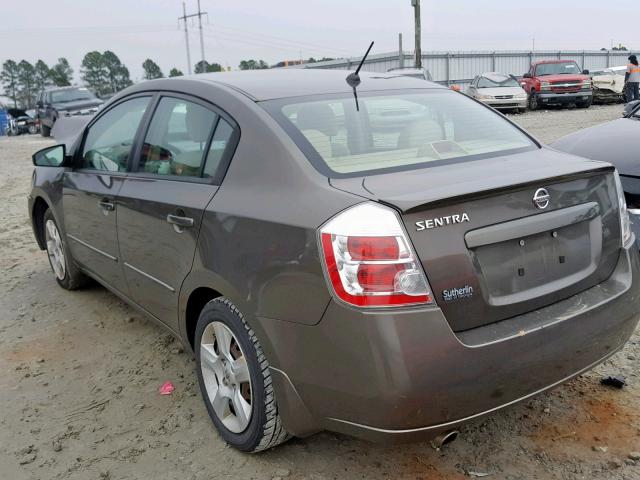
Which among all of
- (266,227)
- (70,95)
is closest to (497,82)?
(70,95)

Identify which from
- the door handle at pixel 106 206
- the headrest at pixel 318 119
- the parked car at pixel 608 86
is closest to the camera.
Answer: the headrest at pixel 318 119

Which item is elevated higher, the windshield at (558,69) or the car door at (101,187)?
the windshield at (558,69)

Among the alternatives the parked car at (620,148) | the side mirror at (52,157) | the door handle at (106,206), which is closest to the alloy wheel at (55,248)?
the side mirror at (52,157)

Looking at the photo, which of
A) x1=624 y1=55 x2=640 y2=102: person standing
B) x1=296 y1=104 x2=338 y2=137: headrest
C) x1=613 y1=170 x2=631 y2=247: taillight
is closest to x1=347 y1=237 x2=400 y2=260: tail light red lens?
x1=296 y1=104 x2=338 y2=137: headrest

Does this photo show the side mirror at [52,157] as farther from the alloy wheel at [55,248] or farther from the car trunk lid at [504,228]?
the car trunk lid at [504,228]

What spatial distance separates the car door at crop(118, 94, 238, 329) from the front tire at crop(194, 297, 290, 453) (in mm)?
304

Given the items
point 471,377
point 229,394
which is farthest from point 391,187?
point 229,394

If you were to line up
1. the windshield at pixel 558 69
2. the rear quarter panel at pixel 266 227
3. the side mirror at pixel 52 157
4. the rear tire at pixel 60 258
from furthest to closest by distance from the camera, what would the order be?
1. the windshield at pixel 558 69
2. the rear tire at pixel 60 258
3. the side mirror at pixel 52 157
4. the rear quarter panel at pixel 266 227

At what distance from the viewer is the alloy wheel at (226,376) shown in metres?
2.73

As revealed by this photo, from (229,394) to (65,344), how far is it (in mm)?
1857

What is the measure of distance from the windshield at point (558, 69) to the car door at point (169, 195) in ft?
75.6

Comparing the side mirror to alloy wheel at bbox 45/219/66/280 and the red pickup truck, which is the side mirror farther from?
the red pickup truck

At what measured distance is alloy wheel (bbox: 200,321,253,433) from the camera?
107 inches

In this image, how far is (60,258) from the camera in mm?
5066
